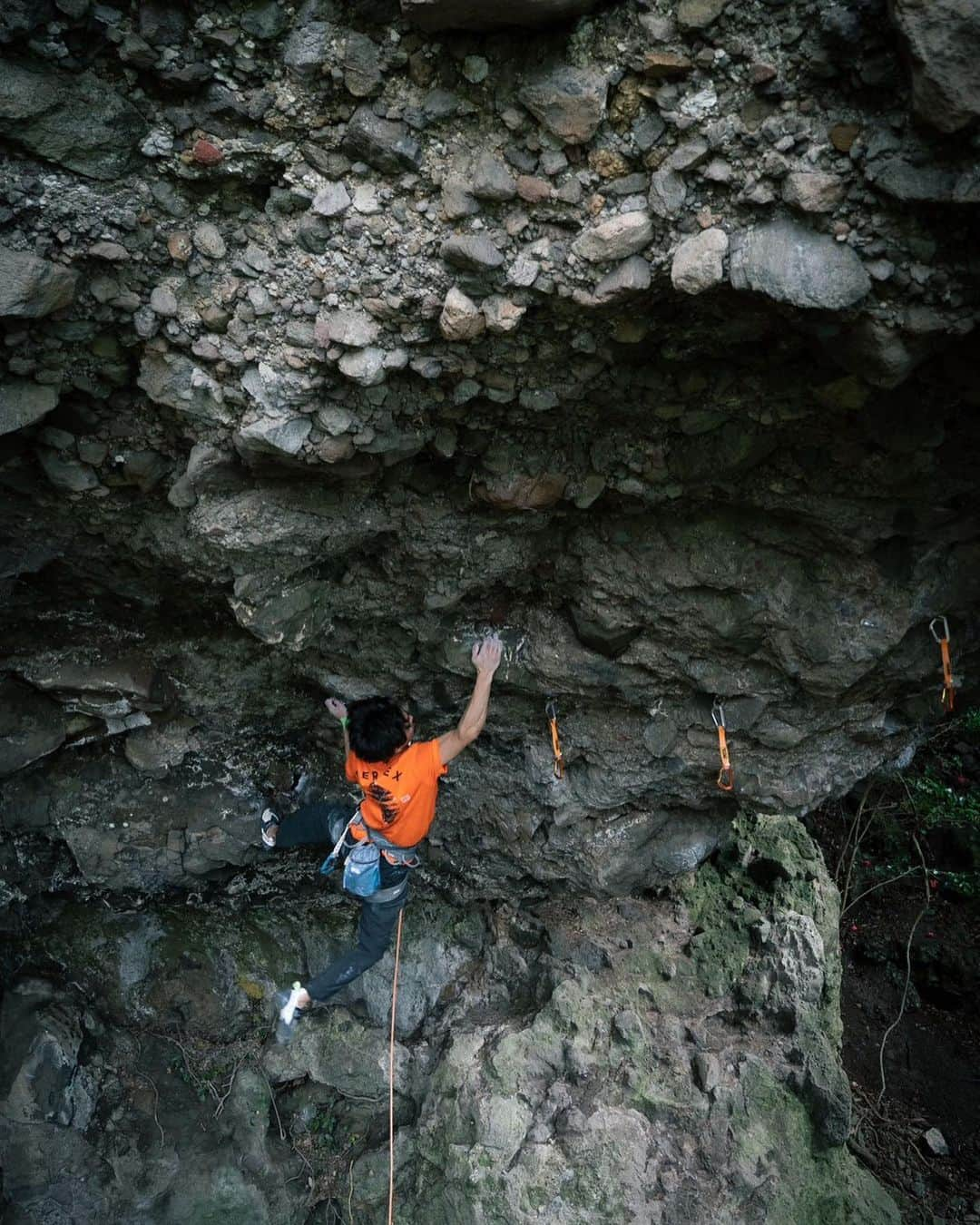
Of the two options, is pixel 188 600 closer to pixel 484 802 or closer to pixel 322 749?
pixel 322 749

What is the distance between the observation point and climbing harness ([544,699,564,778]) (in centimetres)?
372

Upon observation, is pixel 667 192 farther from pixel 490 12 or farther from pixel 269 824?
pixel 269 824

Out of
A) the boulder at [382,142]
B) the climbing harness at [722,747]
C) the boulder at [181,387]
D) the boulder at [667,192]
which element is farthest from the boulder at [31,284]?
the climbing harness at [722,747]

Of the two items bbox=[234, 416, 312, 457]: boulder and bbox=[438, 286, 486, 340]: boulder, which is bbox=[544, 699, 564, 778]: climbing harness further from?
bbox=[438, 286, 486, 340]: boulder

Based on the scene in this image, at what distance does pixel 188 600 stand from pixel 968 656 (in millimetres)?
3078

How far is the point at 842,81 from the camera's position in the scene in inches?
76.7

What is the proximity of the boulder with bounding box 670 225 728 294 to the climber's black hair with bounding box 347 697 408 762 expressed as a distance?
1.92 metres

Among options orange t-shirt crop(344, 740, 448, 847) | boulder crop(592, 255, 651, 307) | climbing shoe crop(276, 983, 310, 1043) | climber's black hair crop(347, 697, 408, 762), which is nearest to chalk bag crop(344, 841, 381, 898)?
orange t-shirt crop(344, 740, 448, 847)

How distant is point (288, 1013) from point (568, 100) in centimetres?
395

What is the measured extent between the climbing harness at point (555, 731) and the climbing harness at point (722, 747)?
A: 660mm

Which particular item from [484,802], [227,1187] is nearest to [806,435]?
[484,802]

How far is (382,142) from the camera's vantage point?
87.7 inches

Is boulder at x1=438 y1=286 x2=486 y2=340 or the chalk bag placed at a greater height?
boulder at x1=438 y1=286 x2=486 y2=340

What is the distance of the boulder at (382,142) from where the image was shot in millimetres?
2219
